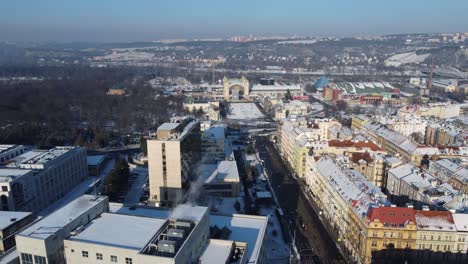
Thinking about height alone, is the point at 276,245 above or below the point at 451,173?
below

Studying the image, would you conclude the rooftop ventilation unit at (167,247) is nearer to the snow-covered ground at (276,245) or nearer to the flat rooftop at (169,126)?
the snow-covered ground at (276,245)

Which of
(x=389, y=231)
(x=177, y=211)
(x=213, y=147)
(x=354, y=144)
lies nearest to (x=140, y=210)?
(x=177, y=211)

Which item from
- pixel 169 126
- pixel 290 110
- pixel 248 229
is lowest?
pixel 290 110

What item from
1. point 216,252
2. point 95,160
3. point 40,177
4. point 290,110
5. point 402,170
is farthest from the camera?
point 290,110

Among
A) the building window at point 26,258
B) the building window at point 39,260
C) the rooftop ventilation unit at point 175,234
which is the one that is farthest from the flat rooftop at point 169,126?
the building window at point 39,260

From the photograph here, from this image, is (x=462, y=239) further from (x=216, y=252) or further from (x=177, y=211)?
(x=177, y=211)

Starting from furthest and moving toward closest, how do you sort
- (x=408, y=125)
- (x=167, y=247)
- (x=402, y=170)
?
(x=408, y=125) < (x=402, y=170) < (x=167, y=247)

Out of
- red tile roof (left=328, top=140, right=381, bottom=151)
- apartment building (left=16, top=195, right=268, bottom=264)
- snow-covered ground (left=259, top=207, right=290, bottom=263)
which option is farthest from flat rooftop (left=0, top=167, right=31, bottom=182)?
red tile roof (left=328, top=140, right=381, bottom=151)

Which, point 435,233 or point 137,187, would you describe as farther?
point 137,187
